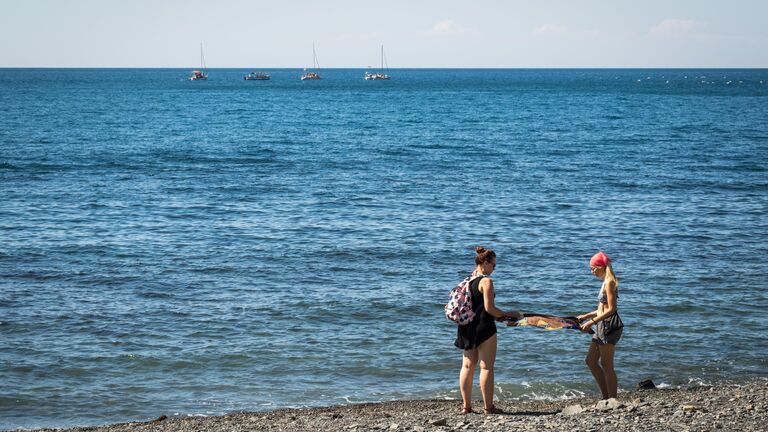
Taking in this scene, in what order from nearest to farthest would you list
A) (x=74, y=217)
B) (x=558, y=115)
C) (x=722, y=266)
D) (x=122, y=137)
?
(x=722, y=266) < (x=74, y=217) < (x=122, y=137) < (x=558, y=115)

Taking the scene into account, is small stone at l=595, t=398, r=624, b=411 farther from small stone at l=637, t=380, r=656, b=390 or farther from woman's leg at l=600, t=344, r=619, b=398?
small stone at l=637, t=380, r=656, b=390

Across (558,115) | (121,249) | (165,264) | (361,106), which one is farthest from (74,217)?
(361,106)

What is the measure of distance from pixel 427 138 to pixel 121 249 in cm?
3501

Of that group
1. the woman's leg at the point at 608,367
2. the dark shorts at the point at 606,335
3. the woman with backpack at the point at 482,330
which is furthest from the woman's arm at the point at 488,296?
the woman's leg at the point at 608,367

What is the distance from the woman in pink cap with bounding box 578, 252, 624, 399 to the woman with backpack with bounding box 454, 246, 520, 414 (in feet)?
3.21

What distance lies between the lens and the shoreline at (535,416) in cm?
883

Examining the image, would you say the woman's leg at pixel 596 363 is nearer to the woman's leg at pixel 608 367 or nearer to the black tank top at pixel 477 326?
the woman's leg at pixel 608 367

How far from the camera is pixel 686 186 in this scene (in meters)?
31.2

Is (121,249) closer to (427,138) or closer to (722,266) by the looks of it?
(722,266)

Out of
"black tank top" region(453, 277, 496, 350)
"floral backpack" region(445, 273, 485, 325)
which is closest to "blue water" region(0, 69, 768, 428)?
"black tank top" region(453, 277, 496, 350)

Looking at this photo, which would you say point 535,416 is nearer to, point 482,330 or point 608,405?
point 608,405

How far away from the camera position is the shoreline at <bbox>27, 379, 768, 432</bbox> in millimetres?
8828

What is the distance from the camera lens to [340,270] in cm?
1852

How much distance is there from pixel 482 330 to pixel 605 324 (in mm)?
1442
